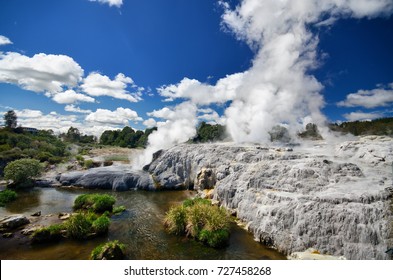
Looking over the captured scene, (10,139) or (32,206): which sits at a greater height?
(10,139)

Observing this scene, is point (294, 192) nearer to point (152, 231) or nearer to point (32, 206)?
point (152, 231)

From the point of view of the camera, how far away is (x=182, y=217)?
16516mm

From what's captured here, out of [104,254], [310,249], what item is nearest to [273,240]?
[310,249]

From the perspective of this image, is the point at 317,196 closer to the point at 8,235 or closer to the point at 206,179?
the point at 206,179

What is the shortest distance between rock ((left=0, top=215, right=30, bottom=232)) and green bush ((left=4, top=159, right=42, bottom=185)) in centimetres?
1388

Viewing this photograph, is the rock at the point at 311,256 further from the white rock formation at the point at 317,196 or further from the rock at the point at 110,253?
the rock at the point at 110,253

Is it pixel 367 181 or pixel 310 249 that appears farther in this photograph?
pixel 367 181

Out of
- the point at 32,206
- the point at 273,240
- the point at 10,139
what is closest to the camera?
the point at 273,240

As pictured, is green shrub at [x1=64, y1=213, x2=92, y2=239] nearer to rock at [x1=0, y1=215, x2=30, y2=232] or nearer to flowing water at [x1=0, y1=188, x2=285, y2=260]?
flowing water at [x1=0, y1=188, x2=285, y2=260]

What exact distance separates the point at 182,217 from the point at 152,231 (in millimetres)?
2422

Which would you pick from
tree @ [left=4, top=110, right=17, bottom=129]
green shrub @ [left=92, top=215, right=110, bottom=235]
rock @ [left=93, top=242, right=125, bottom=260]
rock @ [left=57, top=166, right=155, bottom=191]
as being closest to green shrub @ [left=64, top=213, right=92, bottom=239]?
green shrub @ [left=92, top=215, right=110, bottom=235]

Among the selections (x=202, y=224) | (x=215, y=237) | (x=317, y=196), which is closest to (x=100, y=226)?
(x=202, y=224)

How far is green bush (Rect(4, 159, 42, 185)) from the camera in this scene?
28.9 m

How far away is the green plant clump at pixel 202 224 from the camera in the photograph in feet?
48.7
